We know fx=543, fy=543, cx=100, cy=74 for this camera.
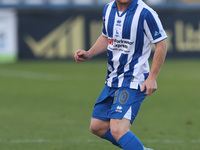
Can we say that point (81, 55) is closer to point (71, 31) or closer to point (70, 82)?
point (70, 82)

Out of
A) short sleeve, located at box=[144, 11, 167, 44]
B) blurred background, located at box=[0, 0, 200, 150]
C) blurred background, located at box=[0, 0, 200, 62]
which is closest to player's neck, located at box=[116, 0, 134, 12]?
short sleeve, located at box=[144, 11, 167, 44]

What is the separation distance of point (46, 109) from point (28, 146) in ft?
12.0

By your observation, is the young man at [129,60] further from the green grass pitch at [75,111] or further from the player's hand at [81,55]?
the green grass pitch at [75,111]

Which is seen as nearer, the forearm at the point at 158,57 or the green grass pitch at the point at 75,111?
the forearm at the point at 158,57

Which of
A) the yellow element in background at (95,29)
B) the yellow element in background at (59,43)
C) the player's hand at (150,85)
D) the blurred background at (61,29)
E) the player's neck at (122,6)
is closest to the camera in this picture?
the player's hand at (150,85)

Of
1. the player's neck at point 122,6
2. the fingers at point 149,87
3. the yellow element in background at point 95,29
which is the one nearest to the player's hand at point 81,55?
the player's neck at point 122,6

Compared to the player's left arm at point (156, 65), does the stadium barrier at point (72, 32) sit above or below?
below

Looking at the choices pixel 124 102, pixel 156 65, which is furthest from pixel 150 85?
pixel 124 102

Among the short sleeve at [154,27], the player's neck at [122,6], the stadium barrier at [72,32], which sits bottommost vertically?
the stadium barrier at [72,32]

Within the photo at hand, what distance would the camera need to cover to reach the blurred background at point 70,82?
316 inches

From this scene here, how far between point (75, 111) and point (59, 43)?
13275 millimetres

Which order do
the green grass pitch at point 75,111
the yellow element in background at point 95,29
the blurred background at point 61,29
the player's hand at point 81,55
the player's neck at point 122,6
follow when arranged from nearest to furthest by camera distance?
1. the player's neck at point 122,6
2. the player's hand at point 81,55
3. the green grass pitch at point 75,111
4. the blurred background at point 61,29
5. the yellow element in background at point 95,29

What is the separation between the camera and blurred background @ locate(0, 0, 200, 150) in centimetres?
803

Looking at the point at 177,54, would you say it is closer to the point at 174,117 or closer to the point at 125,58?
the point at 174,117
